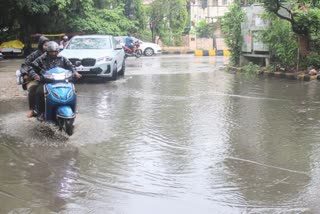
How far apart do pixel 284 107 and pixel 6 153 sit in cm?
603

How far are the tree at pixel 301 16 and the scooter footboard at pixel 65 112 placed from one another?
1046 cm

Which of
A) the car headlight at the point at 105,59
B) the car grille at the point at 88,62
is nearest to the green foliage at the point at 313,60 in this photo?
the car headlight at the point at 105,59

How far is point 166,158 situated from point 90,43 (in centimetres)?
1028

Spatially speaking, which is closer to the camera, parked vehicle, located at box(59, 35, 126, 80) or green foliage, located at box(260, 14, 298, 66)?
parked vehicle, located at box(59, 35, 126, 80)

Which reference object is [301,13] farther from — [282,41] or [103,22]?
[103,22]

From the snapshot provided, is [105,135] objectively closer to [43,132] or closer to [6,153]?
[43,132]

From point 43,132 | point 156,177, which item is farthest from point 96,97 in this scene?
point 156,177

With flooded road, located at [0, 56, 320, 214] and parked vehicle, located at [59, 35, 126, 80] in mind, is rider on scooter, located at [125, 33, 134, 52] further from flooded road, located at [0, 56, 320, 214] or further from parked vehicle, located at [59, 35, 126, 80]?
flooded road, located at [0, 56, 320, 214]

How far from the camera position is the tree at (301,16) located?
1572 cm

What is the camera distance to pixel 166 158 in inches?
245

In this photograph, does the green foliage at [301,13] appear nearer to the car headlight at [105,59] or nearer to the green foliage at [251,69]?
the green foliage at [251,69]

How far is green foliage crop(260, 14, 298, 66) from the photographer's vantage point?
54.4ft

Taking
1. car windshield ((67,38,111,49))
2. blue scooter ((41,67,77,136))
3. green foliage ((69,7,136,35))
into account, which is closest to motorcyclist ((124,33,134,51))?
green foliage ((69,7,136,35))

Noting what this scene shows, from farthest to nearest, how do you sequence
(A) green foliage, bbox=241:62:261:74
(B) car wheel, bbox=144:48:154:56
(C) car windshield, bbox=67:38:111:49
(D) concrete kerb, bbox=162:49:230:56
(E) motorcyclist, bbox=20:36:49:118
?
(B) car wheel, bbox=144:48:154:56 → (D) concrete kerb, bbox=162:49:230:56 → (A) green foliage, bbox=241:62:261:74 → (C) car windshield, bbox=67:38:111:49 → (E) motorcyclist, bbox=20:36:49:118
